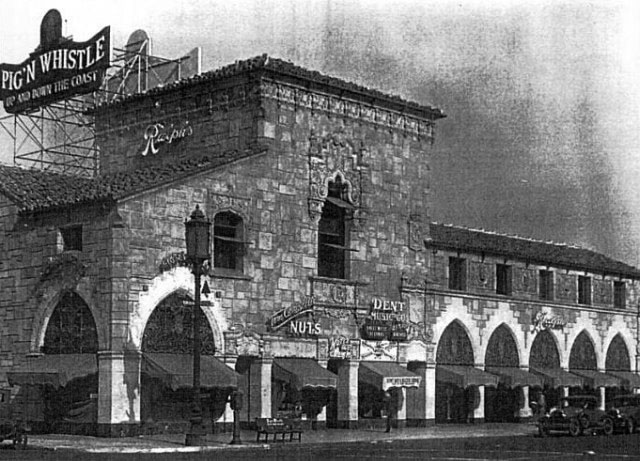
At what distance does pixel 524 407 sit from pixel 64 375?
21761 millimetres

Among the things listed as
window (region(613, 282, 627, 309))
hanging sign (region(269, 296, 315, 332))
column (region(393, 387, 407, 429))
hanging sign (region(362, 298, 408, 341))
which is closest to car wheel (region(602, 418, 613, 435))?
column (region(393, 387, 407, 429))

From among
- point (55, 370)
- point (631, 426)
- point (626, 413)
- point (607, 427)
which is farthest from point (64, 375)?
point (626, 413)

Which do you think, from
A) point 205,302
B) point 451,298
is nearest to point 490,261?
point 451,298

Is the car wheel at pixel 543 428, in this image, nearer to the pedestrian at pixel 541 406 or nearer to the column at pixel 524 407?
the pedestrian at pixel 541 406

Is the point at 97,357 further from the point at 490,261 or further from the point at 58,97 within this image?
the point at 490,261

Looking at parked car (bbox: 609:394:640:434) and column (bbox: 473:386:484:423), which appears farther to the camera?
column (bbox: 473:386:484:423)

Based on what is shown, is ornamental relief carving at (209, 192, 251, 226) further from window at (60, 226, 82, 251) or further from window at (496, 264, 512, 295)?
window at (496, 264, 512, 295)

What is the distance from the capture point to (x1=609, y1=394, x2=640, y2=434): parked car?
4097cm

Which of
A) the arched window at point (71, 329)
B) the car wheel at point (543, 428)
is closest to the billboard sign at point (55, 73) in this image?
the arched window at point (71, 329)

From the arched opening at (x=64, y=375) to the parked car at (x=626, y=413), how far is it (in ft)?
57.8

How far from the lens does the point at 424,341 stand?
146ft

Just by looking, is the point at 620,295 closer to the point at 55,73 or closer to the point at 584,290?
the point at 584,290

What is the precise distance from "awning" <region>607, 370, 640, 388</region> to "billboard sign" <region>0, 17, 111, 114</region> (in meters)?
26.5

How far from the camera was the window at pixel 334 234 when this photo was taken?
41.5m
